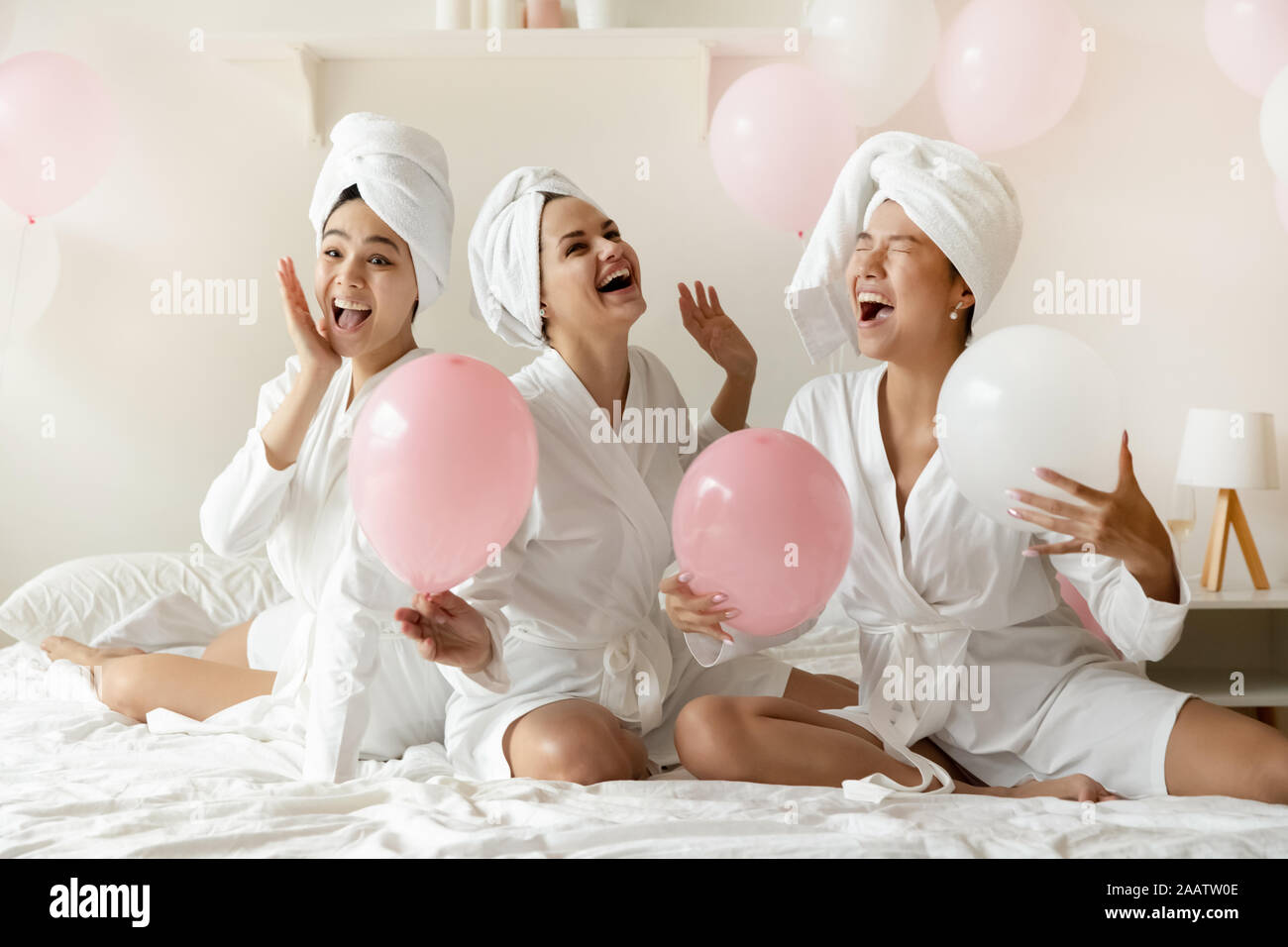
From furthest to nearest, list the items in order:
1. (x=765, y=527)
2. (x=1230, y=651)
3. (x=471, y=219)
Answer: (x=1230, y=651) < (x=471, y=219) < (x=765, y=527)

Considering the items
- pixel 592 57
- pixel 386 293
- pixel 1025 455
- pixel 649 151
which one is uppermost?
pixel 592 57

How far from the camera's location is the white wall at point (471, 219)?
3.04 metres

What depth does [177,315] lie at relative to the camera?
3.11 m

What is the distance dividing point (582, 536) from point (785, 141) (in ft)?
4.12

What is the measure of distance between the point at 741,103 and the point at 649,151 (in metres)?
0.46

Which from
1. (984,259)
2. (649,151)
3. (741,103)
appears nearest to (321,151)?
(649,151)

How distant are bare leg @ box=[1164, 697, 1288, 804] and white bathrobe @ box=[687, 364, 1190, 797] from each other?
0.06 metres

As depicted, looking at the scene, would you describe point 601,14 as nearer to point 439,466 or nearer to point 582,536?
point 582,536

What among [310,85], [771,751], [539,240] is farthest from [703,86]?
[771,751]

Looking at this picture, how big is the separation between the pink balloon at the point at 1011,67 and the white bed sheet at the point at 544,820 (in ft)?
6.00

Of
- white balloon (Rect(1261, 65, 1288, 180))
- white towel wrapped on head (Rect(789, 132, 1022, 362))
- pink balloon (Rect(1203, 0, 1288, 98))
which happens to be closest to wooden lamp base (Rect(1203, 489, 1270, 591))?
white balloon (Rect(1261, 65, 1288, 180))

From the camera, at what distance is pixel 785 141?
2566 millimetres

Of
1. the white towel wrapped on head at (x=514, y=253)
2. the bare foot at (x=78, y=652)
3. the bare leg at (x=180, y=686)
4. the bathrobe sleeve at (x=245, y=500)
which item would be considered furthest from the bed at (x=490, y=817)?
the white towel wrapped on head at (x=514, y=253)

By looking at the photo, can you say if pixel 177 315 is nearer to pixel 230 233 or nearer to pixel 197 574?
pixel 230 233
